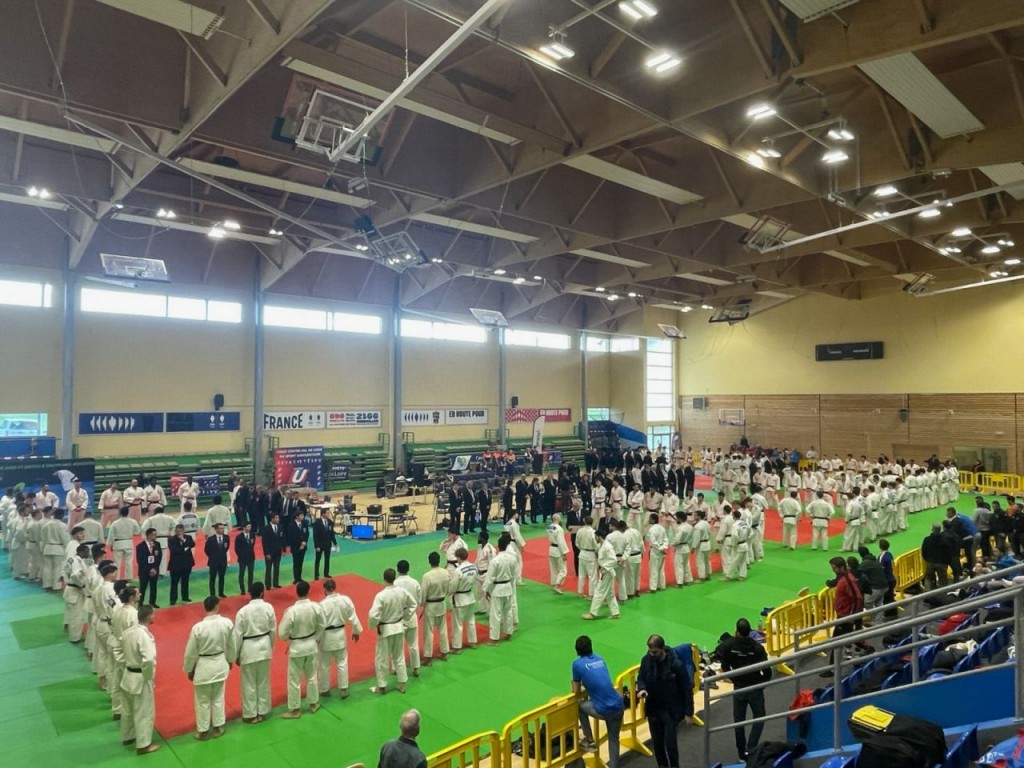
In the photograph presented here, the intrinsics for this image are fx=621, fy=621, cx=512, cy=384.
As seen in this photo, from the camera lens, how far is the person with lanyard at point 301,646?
7594 mm

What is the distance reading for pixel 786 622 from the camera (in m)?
9.41

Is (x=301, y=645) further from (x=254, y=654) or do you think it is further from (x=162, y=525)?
(x=162, y=525)

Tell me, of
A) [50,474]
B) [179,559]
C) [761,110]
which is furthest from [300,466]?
[761,110]

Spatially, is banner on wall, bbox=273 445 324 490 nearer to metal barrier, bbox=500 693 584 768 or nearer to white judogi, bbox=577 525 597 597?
white judogi, bbox=577 525 597 597

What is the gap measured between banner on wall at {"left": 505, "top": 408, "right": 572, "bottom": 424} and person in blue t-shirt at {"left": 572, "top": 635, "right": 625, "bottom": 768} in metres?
27.1

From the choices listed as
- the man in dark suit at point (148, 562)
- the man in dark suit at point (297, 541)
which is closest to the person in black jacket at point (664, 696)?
the man in dark suit at point (297, 541)

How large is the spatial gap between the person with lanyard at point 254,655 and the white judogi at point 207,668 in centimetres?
26

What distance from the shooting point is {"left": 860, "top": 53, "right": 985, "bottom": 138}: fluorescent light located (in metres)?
9.12

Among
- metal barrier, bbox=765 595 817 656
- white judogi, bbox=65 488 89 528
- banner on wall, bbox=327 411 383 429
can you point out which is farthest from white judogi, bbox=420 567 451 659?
banner on wall, bbox=327 411 383 429

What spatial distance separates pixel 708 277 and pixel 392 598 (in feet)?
78.5

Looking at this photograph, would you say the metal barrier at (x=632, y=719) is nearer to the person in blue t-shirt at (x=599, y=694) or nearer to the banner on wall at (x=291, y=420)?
the person in blue t-shirt at (x=599, y=694)

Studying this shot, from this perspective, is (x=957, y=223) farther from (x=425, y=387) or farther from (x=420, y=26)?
(x=425, y=387)

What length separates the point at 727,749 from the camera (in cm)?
681

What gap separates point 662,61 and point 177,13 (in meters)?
6.55
